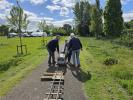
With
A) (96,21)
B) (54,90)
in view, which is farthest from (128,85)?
(96,21)

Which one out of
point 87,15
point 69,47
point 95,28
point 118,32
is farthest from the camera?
point 87,15

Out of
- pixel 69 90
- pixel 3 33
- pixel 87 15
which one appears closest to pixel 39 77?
pixel 69 90

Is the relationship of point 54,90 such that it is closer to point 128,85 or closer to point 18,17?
point 128,85

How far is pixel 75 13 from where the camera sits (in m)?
109

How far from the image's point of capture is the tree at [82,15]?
101375 millimetres

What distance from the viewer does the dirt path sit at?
41.6 feet

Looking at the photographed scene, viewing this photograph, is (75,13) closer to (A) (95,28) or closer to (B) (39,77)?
(A) (95,28)

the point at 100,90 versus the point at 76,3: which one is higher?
the point at 76,3

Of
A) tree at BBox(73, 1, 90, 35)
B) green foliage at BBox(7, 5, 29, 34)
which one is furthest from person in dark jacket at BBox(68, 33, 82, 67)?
tree at BBox(73, 1, 90, 35)

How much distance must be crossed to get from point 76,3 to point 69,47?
288 feet

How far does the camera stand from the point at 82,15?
106375mm

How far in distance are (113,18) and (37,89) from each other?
191 feet

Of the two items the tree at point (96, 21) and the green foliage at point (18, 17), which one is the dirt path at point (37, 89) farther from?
the tree at point (96, 21)

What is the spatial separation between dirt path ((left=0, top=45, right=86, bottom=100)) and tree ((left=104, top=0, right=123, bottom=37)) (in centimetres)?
5310
